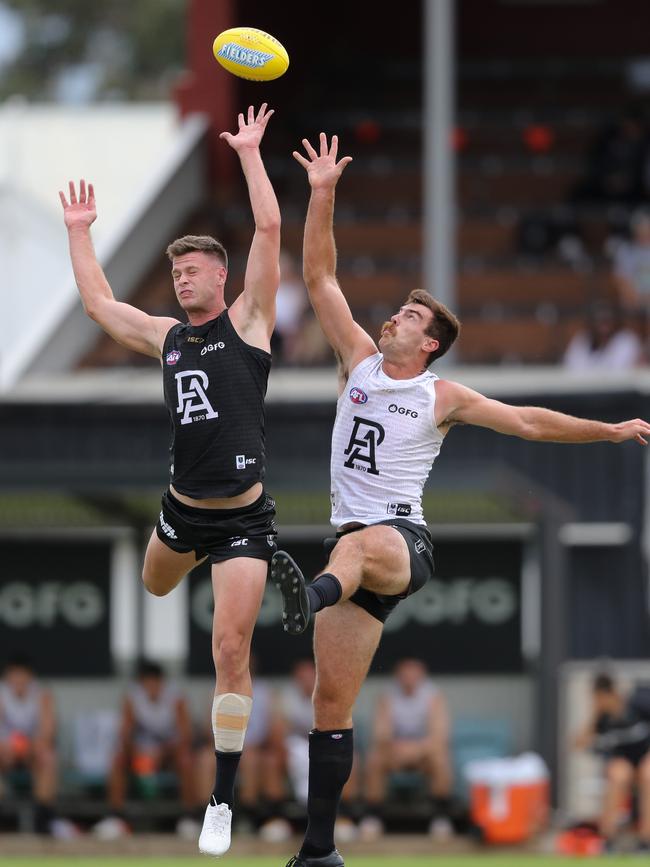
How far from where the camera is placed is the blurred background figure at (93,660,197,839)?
51.1ft

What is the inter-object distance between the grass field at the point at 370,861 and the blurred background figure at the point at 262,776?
2.16 ft

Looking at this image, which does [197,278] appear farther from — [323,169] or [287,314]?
[287,314]

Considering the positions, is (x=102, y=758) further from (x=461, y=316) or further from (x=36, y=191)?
(x=36, y=191)

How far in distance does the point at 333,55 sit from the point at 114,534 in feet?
28.6

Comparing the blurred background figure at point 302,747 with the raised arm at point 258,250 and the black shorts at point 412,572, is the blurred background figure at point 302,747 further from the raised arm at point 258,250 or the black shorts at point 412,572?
the raised arm at point 258,250

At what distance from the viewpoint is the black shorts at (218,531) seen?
8234mm

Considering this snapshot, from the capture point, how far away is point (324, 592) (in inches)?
314

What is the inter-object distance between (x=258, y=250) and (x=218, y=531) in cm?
129

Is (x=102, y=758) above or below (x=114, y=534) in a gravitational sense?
Answer: below

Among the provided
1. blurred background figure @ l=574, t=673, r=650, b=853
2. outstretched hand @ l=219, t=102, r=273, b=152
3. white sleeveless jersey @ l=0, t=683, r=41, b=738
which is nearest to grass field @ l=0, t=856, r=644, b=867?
blurred background figure @ l=574, t=673, r=650, b=853

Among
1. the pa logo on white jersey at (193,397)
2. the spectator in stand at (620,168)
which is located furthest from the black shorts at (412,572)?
the spectator in stand at (620,168)

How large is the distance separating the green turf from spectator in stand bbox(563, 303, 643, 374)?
15.2ft

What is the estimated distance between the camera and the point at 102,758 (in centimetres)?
1600

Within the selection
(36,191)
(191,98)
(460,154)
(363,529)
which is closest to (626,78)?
(460,154)
